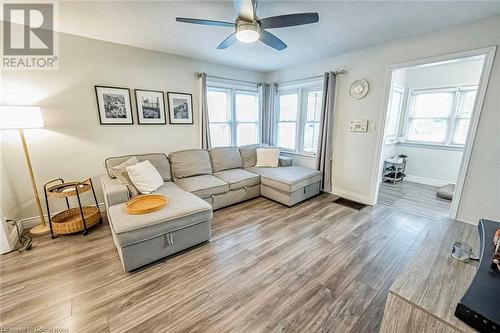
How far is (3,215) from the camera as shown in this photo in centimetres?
219

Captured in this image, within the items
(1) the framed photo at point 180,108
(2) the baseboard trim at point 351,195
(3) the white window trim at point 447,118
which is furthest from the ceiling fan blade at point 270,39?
(3) the white window trim at point 447,118

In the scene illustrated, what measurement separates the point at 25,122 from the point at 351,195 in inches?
185

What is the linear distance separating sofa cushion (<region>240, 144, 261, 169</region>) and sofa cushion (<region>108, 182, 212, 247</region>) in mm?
1920

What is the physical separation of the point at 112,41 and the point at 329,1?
115 inches

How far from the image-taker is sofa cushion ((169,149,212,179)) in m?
3.40

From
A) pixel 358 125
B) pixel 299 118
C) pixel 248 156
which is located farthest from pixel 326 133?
pixel 248 156

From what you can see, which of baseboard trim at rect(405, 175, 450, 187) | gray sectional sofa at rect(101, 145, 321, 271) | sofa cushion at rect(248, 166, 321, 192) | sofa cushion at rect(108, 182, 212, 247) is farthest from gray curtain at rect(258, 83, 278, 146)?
baseboard trim at rect(405, 175, 450, 187)

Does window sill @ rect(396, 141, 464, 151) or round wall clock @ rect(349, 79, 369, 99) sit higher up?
round wall clock @ rect(349, 79, 369, 99)

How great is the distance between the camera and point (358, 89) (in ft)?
11.0

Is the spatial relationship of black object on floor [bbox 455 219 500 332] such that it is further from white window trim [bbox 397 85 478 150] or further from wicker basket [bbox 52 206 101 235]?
white window trim [bbox 397 85 478 150]

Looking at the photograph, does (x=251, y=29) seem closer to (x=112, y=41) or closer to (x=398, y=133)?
(x=112, y=41)

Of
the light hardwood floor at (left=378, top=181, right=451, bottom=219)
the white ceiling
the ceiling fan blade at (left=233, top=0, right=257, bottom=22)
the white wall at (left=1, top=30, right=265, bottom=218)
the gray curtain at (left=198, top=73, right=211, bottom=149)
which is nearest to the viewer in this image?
the ceiling fan blade at (left=233, top=0, right=257, bottom=22)

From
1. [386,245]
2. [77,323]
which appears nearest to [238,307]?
[77,323]

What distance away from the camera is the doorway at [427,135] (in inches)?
149
